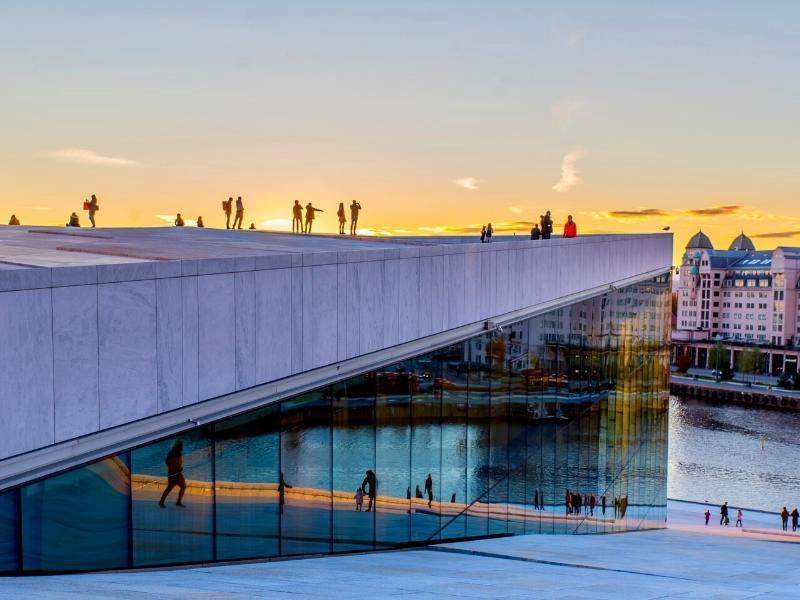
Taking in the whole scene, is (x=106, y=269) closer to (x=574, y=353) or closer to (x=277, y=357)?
(x=277, y=357)

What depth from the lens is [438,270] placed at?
14.5 meters

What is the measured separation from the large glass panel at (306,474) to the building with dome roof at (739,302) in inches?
6058

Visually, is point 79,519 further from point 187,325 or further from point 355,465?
point 355,465

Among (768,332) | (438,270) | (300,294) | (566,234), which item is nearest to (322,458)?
(300,294)

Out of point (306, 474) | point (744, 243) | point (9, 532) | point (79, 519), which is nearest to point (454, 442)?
point (306, 474)

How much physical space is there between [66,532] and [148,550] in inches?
39.7

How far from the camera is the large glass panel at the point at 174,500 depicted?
9859mm

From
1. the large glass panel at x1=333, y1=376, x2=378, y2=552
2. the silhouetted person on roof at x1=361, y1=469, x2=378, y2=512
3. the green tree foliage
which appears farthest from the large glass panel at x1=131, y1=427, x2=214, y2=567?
the green tree foliage

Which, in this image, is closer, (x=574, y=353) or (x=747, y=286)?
(x=574, y=353)

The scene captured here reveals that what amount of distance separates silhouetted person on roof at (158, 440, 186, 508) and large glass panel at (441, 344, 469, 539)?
5910mm

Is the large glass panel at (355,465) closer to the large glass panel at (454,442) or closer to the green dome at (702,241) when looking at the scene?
the large glass panel at (454,442)

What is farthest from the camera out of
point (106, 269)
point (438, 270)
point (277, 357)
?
point (438, 270)

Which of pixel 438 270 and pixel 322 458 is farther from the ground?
pixel 438 270

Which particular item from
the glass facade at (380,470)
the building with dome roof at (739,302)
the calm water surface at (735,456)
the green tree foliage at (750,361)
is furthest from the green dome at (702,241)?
the glass facade at (380,470)
